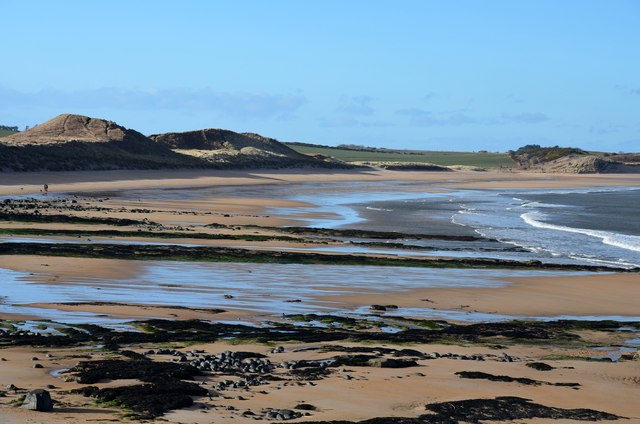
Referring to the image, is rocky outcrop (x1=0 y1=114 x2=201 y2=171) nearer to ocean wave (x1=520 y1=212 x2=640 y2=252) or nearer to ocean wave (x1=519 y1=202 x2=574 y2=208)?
ocean wave (x1=519 y1=202 x2=574 y2=208)

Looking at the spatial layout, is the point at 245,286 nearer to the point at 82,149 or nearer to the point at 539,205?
the point at 539,205

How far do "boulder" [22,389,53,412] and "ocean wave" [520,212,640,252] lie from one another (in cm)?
2810

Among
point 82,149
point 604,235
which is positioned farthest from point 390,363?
point 82,149

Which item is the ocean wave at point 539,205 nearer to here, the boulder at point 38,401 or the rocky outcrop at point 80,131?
A: the rocky outcrop at point 80,131

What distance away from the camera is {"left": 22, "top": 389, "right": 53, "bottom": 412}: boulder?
356 inches

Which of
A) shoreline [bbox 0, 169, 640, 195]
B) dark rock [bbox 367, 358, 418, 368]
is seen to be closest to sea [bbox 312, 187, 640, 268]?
shoreline [bbox 0, 169, 640, 195]

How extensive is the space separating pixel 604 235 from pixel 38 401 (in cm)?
3356

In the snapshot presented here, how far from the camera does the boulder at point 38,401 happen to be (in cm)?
904

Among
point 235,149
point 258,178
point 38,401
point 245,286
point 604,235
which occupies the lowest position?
point 604,235

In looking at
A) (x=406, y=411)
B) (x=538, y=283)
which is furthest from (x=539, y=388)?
(x=538, y=283)

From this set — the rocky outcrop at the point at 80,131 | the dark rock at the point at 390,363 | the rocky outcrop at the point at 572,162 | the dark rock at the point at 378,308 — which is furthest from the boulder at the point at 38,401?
the rocky outcrop at the point at 572,162

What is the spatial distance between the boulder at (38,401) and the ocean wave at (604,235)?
2810 cm

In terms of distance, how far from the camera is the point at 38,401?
29.6 feet

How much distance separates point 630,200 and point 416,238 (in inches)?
1562
